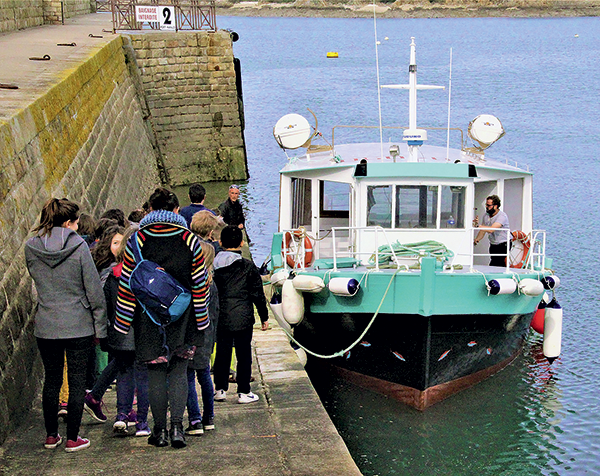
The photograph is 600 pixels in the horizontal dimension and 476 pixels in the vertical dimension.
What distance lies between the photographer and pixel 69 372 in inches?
196

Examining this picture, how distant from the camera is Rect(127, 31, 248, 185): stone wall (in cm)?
2244

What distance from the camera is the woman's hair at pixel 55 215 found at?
15.8ft

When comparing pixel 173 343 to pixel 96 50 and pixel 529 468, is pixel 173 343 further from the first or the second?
pixel 96 50

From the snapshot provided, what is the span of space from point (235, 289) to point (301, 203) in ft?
16.2

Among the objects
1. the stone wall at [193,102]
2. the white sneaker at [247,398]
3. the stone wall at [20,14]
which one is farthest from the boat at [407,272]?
the stone wall at [193,102]

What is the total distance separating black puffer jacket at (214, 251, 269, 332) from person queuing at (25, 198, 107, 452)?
116 cm

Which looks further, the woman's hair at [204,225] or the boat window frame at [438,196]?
the boat window frame at [438,196]

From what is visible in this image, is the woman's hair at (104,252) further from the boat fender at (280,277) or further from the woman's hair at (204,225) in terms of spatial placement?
the boat fender at (280,277)

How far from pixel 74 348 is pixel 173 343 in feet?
2.03

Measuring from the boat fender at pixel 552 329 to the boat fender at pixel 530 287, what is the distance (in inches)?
50.9

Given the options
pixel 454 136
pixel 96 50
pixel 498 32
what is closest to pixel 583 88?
pixel 454 136

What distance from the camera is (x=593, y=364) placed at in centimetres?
1141

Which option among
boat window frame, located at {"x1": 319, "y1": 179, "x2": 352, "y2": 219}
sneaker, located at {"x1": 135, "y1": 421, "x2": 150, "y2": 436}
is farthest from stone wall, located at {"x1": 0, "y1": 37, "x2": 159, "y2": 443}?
boat window frame, located at {"x1": 319, "y1": 179, "x2": 352, "y2": 219}

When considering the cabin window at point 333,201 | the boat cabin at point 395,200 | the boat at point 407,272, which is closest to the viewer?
the boat at point 407,272
